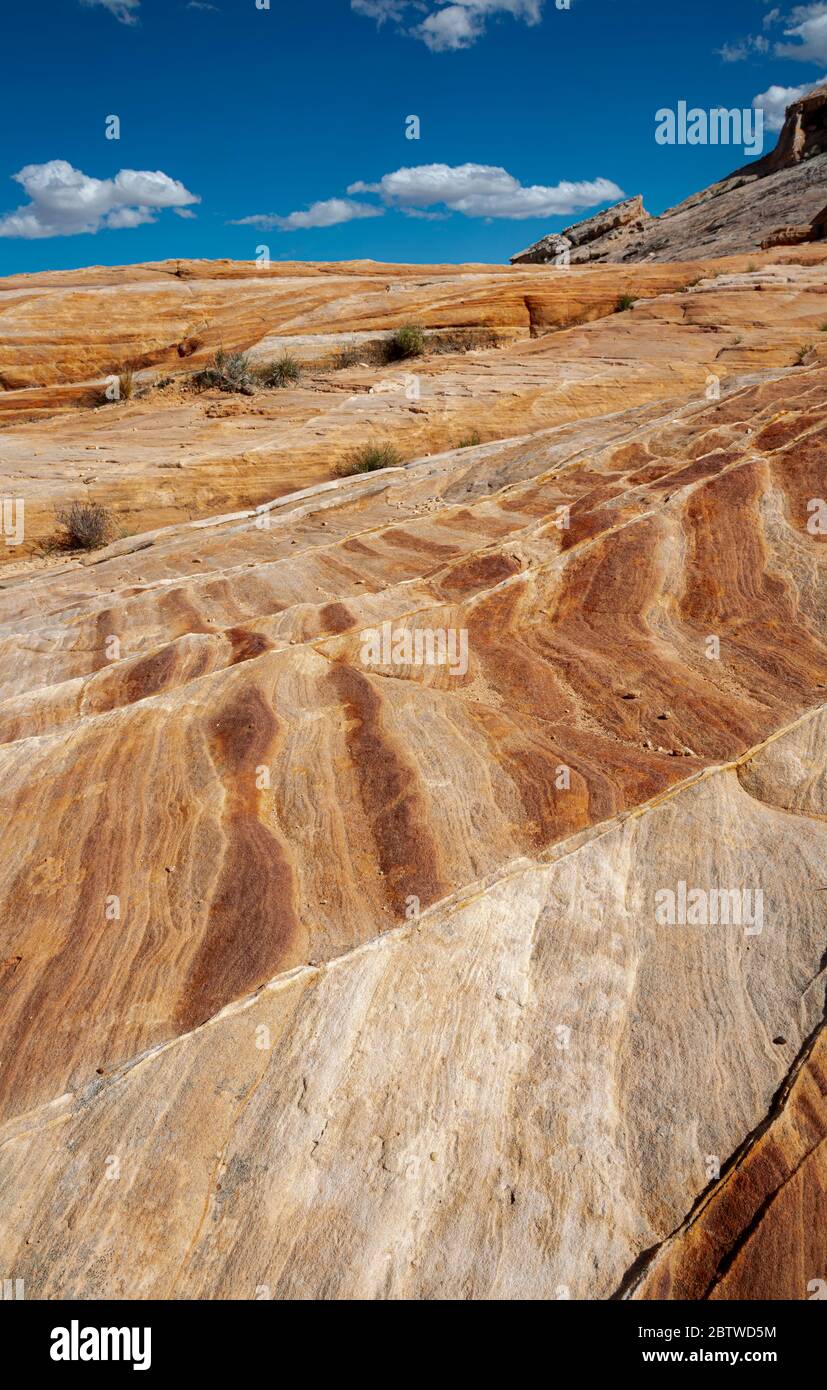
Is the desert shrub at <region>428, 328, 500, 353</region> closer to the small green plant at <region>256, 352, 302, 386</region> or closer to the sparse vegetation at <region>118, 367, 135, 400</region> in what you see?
the small green plant at <region>256, 352, 302, 386</region>

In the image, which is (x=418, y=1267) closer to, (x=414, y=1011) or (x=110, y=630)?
(x=414, y=1011)

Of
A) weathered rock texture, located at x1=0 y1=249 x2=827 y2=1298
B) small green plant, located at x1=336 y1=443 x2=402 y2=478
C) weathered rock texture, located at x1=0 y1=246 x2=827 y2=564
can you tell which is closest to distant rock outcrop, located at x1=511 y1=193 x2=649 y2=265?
weathered rock texture, located at x1=0 y1=246 x2=827 y2=564

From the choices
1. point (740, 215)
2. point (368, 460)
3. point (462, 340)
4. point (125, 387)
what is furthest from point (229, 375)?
point (740, 215)

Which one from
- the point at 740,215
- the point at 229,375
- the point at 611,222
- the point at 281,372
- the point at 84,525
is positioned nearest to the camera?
the point at 84,525

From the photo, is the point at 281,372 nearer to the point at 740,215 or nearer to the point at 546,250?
the point at 740,215

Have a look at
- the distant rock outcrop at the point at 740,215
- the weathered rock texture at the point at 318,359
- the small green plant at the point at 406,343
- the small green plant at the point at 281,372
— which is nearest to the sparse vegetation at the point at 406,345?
the small green plant at the point at 406,343

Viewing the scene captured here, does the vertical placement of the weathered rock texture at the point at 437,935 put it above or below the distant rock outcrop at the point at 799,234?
below

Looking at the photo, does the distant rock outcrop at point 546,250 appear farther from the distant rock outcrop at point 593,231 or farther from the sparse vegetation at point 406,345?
the sparse vegetation at point 406,345
